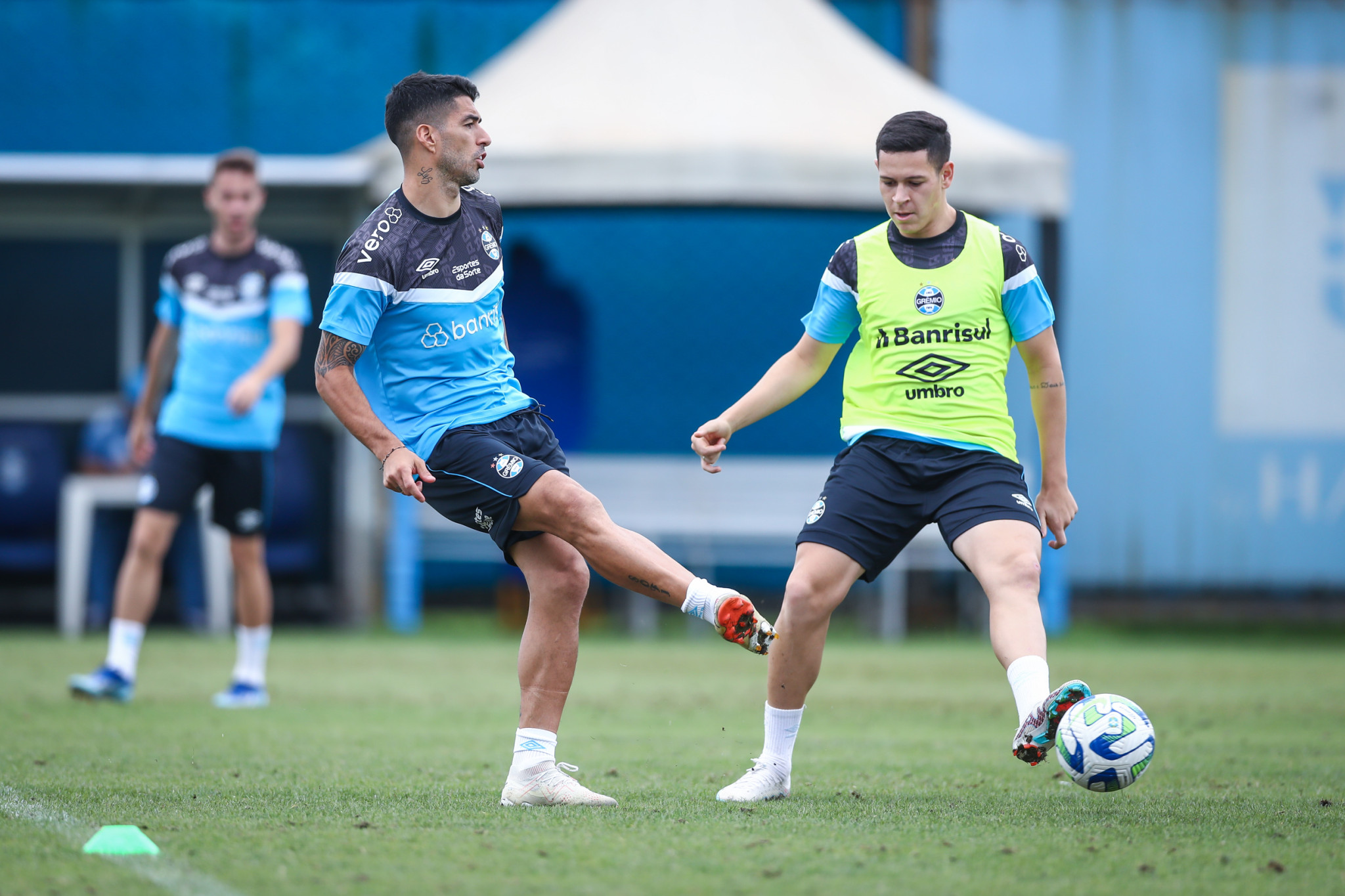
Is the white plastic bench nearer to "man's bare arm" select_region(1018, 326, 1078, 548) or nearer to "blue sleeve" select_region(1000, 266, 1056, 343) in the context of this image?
"man's bare arm" select_region(1018, 326, 1078, 548)

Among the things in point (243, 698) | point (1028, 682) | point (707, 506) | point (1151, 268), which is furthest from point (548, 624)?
point (1151, 268)

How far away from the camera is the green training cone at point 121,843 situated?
375cm

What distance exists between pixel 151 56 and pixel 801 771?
10.6 metres

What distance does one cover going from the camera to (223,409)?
7.75 m

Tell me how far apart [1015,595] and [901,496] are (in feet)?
1.59

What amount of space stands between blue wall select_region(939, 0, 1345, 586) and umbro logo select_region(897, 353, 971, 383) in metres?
9.12

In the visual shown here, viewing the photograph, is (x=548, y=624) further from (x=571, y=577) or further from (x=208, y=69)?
(x=208, y=69)

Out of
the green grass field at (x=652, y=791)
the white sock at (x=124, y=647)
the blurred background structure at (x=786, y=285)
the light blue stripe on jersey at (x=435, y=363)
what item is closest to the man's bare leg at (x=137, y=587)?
the white sock at (x=124, y=647)

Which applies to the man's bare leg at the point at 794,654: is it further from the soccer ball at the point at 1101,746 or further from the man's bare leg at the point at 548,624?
the soccer ball at the point at 1101,746

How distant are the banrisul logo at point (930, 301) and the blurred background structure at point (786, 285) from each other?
26.7 feet

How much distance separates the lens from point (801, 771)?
5.55m

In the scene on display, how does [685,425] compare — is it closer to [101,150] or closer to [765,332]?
[765,332]

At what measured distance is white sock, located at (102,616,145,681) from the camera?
7.53 meters

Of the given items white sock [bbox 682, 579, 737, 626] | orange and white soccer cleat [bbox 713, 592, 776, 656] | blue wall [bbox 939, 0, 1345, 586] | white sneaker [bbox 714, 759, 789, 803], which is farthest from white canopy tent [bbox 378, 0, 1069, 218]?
orange and white soccer cleat [bbox 713, 592, 776, 656]
